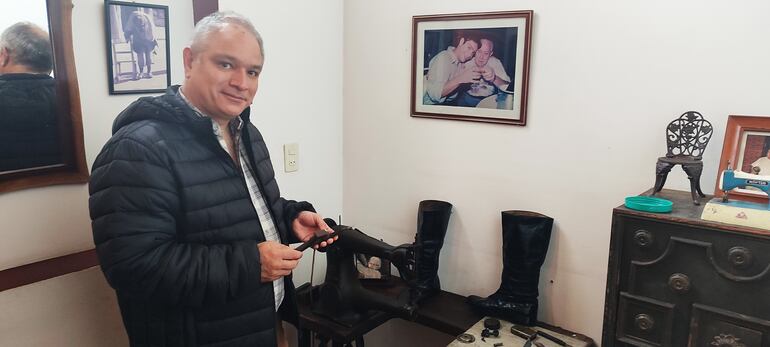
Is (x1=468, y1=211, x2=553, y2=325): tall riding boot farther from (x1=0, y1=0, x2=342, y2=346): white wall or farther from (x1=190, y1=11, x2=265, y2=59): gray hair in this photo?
(x1=190, y1=11, x2=265, y2=59): gray hair

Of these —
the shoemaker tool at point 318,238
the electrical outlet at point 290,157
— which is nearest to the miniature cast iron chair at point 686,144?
the shoemaker tool at point 318,238

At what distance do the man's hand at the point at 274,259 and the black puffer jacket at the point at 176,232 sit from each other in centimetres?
2

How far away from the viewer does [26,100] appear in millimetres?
1290

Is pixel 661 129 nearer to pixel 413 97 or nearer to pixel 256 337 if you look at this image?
pixel 413 97

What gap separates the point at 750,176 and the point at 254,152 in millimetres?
1192

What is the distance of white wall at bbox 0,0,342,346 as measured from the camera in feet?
4.36

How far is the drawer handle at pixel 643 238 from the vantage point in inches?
49.1

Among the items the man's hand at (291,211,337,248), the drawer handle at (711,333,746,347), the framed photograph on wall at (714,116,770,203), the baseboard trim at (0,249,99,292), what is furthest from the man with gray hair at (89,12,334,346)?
the framed photograph on wall at (714,116,770,203)

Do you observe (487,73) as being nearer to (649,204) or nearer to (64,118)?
(649,204)

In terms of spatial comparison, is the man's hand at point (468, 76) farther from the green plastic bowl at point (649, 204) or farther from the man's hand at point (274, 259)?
the man's hand at point (274, 259)

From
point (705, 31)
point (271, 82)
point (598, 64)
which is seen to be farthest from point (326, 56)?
point (705, 31)

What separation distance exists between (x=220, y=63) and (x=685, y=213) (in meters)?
1.14

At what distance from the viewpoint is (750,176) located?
4.00ft

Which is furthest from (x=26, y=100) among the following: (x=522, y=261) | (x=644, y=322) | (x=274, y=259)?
(x=644, y=322)
